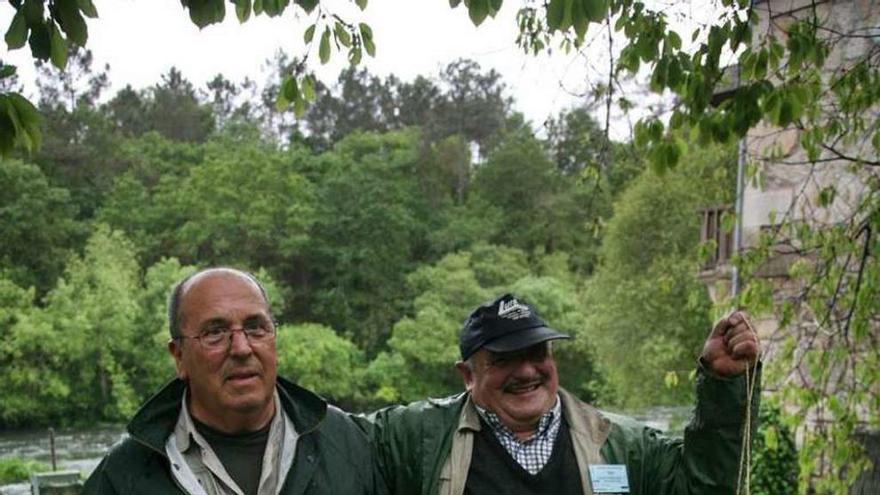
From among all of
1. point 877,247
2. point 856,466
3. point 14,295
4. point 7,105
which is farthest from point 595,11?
point 14,295

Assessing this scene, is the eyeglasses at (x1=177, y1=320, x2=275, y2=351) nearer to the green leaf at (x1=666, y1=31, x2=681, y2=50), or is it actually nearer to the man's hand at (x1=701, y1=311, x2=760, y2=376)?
the man's hand at (x1=701, y1=311, x2=760, y2=376)

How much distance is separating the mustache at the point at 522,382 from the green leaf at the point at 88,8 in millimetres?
1148

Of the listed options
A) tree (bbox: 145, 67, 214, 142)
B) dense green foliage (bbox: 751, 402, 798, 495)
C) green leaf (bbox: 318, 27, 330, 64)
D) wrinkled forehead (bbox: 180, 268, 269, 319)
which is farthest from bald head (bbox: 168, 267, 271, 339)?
tree (bbox: 145, 67, 214, 142)

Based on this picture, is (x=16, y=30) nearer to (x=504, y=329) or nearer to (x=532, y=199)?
(x=504, y=329)

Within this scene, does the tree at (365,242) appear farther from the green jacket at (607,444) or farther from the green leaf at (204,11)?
the green leaf at (204,11)

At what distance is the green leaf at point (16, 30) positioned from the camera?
7.03 feet

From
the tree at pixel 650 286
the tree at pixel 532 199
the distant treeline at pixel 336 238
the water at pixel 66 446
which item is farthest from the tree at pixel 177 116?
the tree at pixel 650 286

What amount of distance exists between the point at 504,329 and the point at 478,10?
2.36 ft

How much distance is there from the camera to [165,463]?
228cm

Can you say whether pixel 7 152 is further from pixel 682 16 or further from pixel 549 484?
pixel 682 16

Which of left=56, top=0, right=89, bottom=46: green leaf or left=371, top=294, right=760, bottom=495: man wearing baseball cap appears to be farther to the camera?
left=371, top=294, right=760, bottom=495: man wearing baseball cap

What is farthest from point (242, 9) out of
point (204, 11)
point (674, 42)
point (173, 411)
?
point (674, 42)

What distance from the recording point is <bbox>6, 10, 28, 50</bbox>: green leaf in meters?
2.14

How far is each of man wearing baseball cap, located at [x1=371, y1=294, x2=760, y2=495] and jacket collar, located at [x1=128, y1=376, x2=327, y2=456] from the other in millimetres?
217
